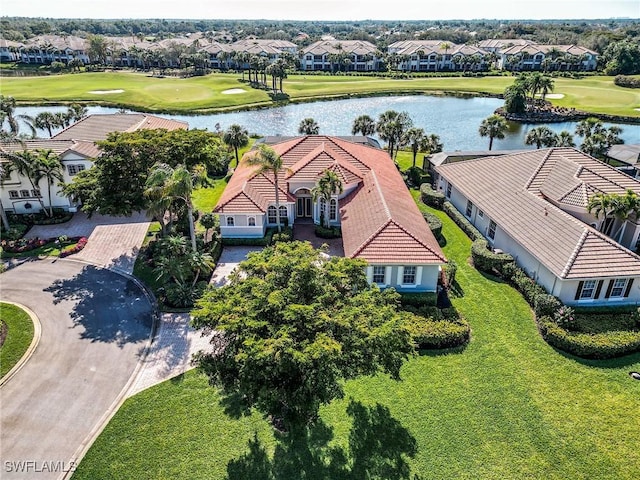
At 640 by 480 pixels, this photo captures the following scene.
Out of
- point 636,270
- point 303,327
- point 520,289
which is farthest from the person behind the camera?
point 520,289

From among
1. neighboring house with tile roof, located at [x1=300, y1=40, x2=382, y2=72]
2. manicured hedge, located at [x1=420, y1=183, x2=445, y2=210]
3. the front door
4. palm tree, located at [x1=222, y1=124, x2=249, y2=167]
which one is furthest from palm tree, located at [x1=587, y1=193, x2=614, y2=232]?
neighboring house with tile roof, located at [x1=300, y1=40, x2=382, y2=72]

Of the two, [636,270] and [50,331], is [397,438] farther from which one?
[50,331]

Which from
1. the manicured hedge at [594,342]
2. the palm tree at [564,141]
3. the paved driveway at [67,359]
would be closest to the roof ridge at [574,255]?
the manicured hedge at [594,342]

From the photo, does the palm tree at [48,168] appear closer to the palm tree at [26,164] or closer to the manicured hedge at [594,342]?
the palm tree at [26,164]

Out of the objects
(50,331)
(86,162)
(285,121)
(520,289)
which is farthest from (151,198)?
(285,121)

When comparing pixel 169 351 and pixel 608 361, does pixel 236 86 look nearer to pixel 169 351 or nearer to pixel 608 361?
pixel 169 351

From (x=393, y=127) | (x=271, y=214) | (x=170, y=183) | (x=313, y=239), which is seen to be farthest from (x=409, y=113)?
(x=170, y=183)

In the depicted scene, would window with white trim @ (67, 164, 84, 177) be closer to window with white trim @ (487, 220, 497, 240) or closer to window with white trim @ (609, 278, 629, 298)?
window with white trim @ (487, 220, 497, 240)

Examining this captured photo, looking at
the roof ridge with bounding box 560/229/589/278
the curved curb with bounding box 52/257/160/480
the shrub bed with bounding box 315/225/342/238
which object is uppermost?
the roof ridge with bounding box 560/229/589/278
